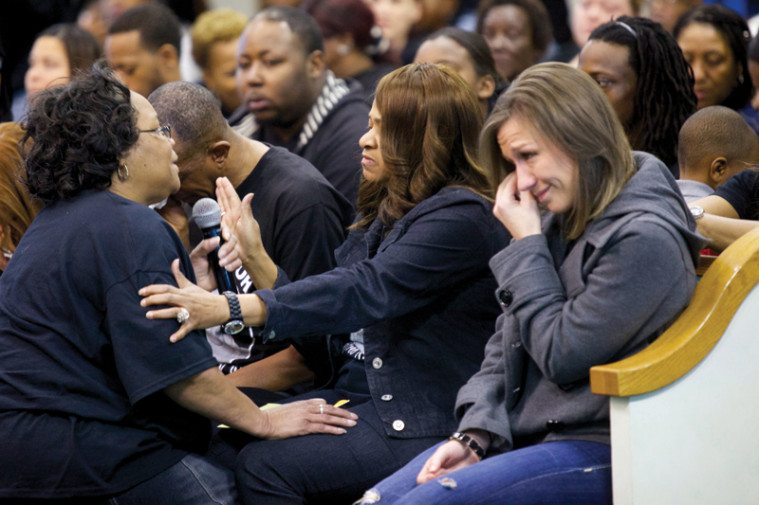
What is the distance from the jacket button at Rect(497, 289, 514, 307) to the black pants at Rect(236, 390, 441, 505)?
19.5 inches

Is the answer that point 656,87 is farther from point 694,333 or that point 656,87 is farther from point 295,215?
point 694,333

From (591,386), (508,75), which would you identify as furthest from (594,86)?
(508,75)

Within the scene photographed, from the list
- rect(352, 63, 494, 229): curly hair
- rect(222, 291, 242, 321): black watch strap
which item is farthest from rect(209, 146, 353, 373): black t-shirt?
rect(222, 291, 242, 321): black watch strap

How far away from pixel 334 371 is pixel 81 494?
830 mm

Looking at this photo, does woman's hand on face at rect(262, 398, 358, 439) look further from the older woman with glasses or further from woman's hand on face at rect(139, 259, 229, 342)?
woman's hand on face at rect(139, 259, 229, 342)

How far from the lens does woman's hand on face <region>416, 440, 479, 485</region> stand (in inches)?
96.7

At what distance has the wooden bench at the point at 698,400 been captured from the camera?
2.24 meters

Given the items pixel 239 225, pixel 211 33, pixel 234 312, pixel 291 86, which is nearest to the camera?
pixel 234 312

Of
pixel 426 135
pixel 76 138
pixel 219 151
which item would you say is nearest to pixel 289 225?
pixel 219 151

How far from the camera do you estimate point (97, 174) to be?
2609 millimetres

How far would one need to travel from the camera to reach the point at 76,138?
2598 millimetres

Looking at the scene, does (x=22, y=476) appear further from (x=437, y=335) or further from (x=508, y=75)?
(x=508, y=75)

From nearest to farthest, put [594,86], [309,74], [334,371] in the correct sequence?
[594,86], [334,371], [309,74]

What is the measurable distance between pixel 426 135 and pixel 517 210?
17.9 inches
